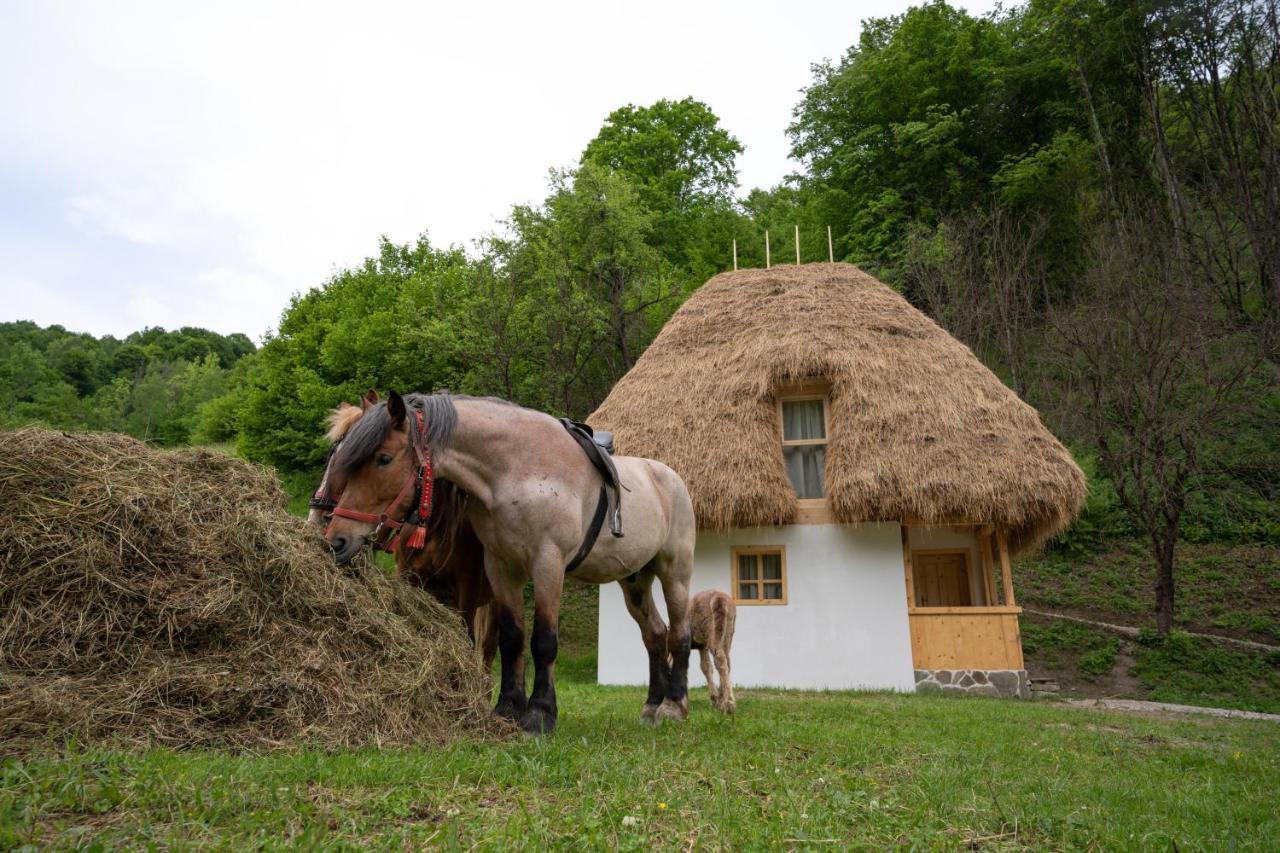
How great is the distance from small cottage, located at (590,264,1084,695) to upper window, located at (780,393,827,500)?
0.09 feet

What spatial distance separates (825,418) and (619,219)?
27.4 ft

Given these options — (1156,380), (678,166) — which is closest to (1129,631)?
(1156,380)

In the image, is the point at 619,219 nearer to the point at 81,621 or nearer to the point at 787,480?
the point at 787,480

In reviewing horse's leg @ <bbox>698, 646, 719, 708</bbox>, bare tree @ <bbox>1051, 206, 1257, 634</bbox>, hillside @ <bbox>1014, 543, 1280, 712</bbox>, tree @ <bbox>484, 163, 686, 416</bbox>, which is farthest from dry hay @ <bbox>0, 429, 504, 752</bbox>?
tree @ <bbox>484, 163, 686, 416</bbox>

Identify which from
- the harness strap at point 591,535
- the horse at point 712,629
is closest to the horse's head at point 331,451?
the harness strap at point 591,535

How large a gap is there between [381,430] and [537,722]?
5.94 feet

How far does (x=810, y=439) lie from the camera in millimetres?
13812

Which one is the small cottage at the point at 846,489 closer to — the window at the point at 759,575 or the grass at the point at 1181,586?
the window at the point at 759,575

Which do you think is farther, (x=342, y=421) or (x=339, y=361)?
(x=339, y=361)

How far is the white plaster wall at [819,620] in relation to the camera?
12.3 m

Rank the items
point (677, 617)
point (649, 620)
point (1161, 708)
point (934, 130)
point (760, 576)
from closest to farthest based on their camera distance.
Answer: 1. point (649, 620)
2. point (677, 617)
3. point (1161, 708)
4. point (760, 576)
5. point (934, 130)

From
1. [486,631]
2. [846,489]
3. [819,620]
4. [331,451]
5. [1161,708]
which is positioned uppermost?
[846,489]

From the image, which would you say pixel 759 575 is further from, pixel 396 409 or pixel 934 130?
pixel 934 130

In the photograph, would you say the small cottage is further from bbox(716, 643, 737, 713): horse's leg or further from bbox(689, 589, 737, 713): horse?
bbox(716, 643, 737, 713): horse's leg
